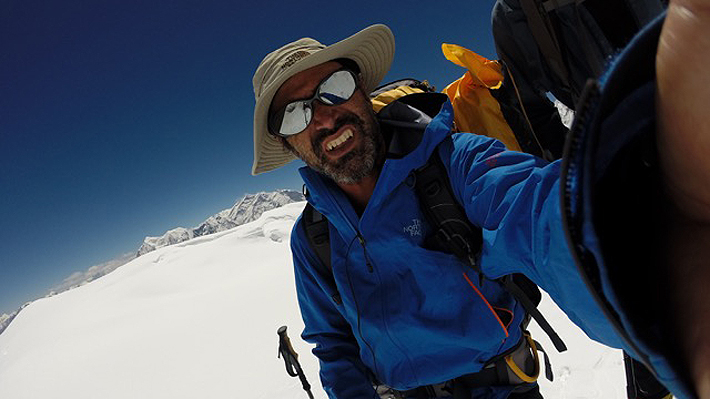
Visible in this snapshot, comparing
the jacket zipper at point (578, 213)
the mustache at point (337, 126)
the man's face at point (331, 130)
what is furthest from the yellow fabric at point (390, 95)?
the jacket zipper at point (578, 213)

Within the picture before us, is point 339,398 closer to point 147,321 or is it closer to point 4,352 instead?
point 147,321

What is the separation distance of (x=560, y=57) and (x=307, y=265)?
199cm

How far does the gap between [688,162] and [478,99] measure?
2.33 meters

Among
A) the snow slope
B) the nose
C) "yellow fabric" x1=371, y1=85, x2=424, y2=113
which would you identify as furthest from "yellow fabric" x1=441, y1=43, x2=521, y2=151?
the snow slope

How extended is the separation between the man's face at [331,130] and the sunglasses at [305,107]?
3 centimetres

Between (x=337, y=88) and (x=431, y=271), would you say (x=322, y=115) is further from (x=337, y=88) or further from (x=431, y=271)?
(x=431, y=271)

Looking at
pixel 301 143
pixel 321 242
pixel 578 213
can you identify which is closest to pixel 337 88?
pixel 301 143

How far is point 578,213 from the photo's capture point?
44 centimetres

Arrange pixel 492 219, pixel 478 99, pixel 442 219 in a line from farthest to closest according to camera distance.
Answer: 1. pixel 478 99
2. pixel 442 219
3. pixel 492 219

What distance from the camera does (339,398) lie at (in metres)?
2.03

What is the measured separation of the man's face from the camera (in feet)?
6.77

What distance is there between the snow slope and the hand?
12.7ft

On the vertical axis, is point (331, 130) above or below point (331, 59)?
below

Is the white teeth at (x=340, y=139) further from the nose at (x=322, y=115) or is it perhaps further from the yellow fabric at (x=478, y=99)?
the yellow fabric at (x=478, y=99)
